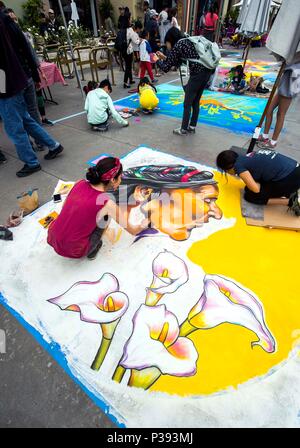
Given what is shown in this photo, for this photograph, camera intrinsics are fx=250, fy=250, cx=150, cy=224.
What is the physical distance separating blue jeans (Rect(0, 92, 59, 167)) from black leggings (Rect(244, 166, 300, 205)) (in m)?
2.85

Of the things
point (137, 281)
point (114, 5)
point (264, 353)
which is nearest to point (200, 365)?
point (264, 353)

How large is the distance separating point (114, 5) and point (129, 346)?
50.9 ft

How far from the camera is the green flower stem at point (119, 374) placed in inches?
62.5

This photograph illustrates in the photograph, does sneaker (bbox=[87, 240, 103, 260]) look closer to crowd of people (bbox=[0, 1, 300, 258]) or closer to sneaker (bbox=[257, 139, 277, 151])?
crowd of people (bbox=[0, 1, 300, 258])

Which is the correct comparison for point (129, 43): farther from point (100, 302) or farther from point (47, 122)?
point (100, 302)

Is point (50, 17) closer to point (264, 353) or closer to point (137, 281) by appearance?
point (137, 281)

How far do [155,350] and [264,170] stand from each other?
200cm

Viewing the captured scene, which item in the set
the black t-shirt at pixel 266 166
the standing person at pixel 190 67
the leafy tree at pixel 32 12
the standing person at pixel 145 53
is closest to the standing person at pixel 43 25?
the leafy tree at pixel 32 12

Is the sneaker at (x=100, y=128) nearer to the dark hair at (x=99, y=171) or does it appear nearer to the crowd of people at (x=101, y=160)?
the crowd of people at (x=101, y=160)

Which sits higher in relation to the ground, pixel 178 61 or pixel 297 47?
pixel 297 47

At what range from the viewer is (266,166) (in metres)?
2.55

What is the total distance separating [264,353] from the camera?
1682 mm

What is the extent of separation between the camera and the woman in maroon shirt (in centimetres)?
193

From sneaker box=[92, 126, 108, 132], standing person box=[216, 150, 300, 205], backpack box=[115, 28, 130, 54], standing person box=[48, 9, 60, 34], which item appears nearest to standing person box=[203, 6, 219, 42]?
backpack box=[115, 28, 130, 54]
